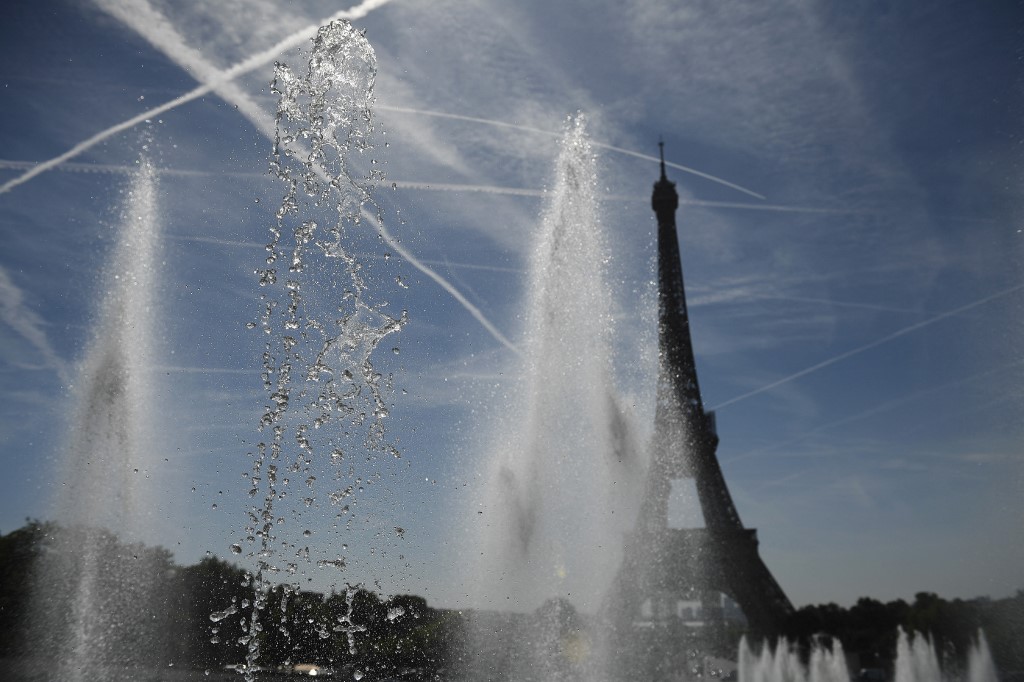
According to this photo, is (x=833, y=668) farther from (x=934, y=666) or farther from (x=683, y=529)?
(x=683, y=529)

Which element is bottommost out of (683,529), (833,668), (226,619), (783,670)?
(833,668)

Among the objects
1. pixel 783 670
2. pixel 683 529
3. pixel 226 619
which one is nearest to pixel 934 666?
pixel 783 670

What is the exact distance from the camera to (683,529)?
36.9 meters

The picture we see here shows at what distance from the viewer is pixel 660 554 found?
35.8 meters

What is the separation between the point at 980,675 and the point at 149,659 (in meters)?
35.0

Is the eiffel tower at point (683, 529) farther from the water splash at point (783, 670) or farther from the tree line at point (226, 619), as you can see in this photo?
the tree line at point (226, 619)

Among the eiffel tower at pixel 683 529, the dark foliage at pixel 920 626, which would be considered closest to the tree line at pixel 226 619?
the dark foliage at pixel 920 626

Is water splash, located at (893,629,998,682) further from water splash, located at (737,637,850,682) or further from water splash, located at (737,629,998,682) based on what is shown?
water splash, located at (737,637,850,682)

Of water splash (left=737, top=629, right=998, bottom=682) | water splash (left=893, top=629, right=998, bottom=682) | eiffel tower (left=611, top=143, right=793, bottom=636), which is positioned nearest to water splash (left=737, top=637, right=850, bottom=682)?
water splash (left=737, top=629, right=998, bottom=682)

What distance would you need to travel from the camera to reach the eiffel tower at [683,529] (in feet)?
113

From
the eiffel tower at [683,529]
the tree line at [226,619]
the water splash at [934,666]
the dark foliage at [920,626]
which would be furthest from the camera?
the dark foliage at [920,626]

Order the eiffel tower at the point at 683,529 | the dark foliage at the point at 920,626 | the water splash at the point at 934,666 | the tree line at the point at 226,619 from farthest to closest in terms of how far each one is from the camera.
→ the dark foliage at the point at 920,626 → the eiffel tower at the point at 683,529 → the water splash at the point at 934,666 → the tree line at the point at 226,619

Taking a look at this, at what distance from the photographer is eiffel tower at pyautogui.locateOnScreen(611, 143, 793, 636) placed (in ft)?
113

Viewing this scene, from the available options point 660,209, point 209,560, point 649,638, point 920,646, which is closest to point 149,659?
point 209,560
